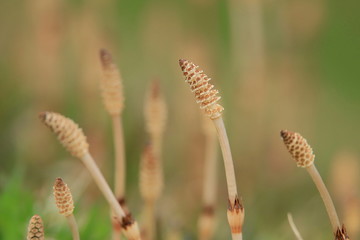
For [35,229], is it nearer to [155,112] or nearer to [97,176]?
[97,176]

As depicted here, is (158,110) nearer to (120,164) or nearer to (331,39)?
(120,164)

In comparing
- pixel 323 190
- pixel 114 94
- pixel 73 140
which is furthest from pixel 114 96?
pixel 323 190

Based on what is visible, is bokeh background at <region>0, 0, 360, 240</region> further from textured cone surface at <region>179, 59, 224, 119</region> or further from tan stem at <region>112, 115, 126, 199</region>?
textured cone surface at <region>179, 59, 224, 119</region>

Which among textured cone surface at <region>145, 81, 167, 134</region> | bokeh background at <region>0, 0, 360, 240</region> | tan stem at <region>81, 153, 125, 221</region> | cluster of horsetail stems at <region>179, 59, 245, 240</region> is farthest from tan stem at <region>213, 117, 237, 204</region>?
bokeh background at <region>0, 0, 360, 240</region>

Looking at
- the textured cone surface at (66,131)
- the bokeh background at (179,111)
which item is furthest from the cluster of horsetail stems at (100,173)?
the bokeh background at (179,111)

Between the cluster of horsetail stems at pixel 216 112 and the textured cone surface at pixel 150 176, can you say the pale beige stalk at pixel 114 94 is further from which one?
the cluster of horsetail stems at pixel 216 112

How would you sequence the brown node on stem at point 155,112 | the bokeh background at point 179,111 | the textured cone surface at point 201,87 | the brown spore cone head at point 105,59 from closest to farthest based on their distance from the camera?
the textured cone surface at point 201,87 → the brown spore cone head at point 105,59 → the brown node on stem at point 155,112 → the bokeh background at point 179,111
